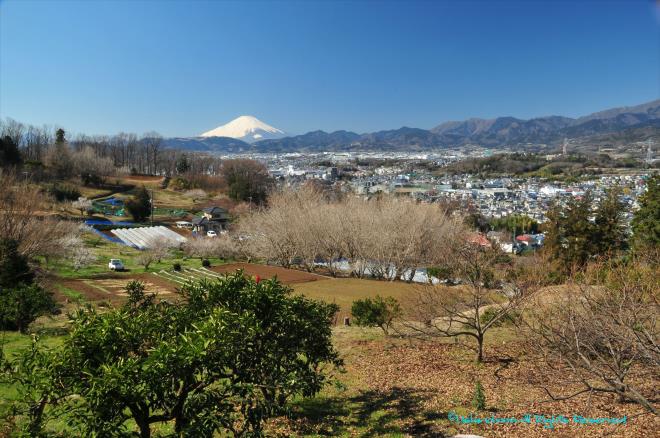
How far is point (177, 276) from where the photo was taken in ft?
85.8

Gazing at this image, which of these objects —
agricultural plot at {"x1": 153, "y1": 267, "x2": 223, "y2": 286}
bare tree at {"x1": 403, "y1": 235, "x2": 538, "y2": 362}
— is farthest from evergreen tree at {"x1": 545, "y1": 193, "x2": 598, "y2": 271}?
agricultural plot at {"x1": 153, "y1": 267, "x2": 223, "y2": 286}

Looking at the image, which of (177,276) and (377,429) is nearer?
(377,429)

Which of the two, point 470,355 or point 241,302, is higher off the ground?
point 241,302

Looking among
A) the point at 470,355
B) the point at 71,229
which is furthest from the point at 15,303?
the point at 71,229

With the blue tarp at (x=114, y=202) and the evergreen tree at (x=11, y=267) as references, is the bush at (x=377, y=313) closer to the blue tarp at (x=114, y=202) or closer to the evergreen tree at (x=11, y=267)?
the evergreen tree at (x=11, y=267)

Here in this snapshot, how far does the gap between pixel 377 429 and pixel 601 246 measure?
2340cm

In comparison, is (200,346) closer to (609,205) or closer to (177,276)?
(177,276)

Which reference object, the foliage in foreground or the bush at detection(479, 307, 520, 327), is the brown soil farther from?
the foliage in foreground

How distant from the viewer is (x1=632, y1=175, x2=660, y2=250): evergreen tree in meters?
22.3

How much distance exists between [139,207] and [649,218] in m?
46.5

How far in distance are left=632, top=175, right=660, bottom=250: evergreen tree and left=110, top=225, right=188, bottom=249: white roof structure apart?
33.8 metres

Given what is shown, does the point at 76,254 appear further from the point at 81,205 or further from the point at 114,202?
the point at 114,202

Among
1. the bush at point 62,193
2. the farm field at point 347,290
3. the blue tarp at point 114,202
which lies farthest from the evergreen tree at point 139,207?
the farm field at point 347,290

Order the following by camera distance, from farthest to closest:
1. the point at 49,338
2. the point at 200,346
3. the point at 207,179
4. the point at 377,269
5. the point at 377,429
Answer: the point at 207,179, the point at 377,269, the point at 49,338, the point at 377,429, the point at 200,346
